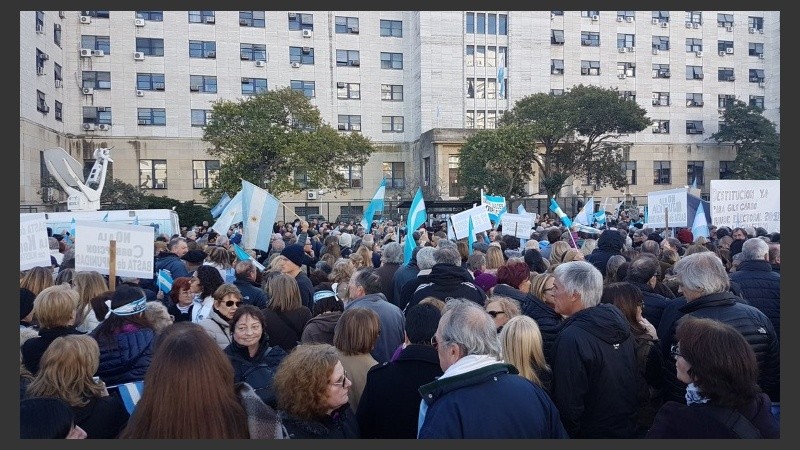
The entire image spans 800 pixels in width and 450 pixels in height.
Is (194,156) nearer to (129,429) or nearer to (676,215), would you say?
(676,215)

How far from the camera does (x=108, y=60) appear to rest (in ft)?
161

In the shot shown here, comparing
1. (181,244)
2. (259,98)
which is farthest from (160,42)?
(181,244)

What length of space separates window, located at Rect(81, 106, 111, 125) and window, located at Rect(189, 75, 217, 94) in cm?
647

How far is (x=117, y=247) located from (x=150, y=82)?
1844 inches

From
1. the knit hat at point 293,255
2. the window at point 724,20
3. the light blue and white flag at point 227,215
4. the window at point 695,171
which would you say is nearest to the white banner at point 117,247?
the knit hat at point 293,255

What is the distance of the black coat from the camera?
3963mm

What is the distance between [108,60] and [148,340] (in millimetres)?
50644

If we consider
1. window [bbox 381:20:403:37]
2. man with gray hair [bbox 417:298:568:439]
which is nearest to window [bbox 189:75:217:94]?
window [bbox 381:20:403:37]

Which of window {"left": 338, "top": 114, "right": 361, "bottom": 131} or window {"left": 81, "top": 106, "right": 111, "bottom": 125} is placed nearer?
window {"left": 81, "top": 106, "right": 111, "bottom": 125}

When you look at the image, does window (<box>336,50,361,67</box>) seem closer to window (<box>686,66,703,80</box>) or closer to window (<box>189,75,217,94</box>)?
window (<box>189,75,217,94</box>)

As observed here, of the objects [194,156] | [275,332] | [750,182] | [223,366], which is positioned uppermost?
[194,156]

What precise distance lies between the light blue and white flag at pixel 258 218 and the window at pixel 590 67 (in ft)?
168

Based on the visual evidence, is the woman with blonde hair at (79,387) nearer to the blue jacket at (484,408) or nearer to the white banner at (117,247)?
the blue jacket at (484,408)

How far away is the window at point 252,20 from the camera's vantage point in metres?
51.7
